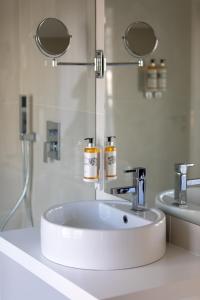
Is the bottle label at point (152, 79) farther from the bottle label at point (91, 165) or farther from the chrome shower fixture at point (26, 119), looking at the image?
the chrome shower fixture at point (26, 119)

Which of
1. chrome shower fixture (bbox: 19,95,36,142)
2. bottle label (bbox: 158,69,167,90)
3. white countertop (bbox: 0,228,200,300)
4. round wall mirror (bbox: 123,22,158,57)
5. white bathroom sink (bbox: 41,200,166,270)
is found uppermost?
round wall mirror (bbox: 123,22,158,57)

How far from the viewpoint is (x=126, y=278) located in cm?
160

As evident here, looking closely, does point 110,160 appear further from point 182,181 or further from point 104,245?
point 104,245

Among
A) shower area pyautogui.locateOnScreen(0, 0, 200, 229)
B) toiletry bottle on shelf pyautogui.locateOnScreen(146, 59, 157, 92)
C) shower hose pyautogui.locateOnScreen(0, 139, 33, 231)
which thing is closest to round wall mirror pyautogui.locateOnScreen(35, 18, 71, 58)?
shower area pyautogui.locateOnScreen(0, 0, 200, 229)

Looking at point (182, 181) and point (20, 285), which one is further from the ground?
point (182, 181)

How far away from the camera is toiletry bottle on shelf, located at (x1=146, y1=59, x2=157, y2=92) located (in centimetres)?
208

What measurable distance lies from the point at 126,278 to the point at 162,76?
822 millimetres

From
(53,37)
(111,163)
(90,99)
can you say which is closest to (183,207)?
(111,163)

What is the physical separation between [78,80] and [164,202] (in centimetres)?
83

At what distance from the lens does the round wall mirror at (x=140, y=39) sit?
2.07 meters

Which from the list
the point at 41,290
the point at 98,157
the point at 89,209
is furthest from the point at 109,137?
the point at 41,290

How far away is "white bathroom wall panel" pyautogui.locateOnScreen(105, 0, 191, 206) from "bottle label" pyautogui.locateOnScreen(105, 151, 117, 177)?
3.0 inches

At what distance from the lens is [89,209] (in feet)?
6.84

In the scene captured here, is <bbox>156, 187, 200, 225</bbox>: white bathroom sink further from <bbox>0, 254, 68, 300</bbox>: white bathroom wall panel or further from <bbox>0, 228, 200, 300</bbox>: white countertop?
<bbox>0, 254, 68, 300</bbox>: white bathroom wall panel
